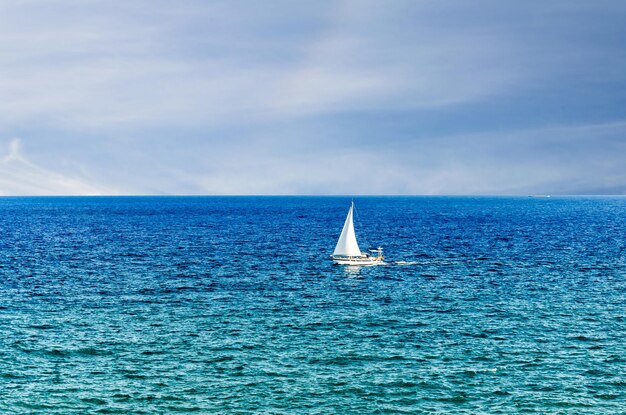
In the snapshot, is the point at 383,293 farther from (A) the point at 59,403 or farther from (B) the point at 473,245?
(B) the point at 473,245

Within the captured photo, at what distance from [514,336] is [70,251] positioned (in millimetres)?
98003

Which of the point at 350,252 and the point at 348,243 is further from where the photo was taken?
the point at 348,243

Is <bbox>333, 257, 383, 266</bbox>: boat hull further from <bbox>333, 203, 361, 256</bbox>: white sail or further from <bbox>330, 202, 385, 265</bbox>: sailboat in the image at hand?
<bbox>333, 203, 361, 256</bbox>: white sail

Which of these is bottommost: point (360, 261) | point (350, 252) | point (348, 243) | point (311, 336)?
point (311, 336)

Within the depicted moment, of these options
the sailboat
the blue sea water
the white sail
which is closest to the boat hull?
the sailboat

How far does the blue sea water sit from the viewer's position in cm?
4484

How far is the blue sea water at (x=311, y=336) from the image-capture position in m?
44.8

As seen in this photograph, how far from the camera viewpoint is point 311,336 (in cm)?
5978

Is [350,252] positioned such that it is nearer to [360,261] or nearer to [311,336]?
[360,261]

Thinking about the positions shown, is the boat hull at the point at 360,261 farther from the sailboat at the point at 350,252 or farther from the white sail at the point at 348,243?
the white sail at the point at 348,243

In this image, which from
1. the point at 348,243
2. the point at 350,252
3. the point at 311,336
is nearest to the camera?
the point at 311,336

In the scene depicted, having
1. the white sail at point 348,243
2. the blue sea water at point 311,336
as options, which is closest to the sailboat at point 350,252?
the white sail at point 348,243

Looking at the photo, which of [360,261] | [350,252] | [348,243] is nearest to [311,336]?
[360,261]

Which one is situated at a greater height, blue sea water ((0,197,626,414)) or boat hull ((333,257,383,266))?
boat hull ((333,257,383,266))
